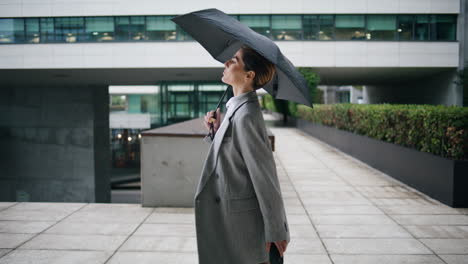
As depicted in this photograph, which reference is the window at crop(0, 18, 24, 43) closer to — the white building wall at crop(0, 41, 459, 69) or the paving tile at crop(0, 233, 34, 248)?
the white building wall at crop(0, 41, 459, 69)

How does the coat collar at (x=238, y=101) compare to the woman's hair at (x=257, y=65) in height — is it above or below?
below

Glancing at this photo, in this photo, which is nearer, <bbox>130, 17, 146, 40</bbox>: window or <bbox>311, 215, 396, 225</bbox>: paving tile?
<bbox>311, 215, 396, 225</bbox>: paving tile

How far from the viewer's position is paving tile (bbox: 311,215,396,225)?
16.7 feet

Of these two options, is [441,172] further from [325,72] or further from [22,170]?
[22,170]

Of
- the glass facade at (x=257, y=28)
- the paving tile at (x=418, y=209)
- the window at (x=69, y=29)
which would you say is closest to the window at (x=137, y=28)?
the glass facade at (x=257, y=28)

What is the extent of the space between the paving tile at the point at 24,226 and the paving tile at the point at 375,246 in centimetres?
346

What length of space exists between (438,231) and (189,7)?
77.2 ft

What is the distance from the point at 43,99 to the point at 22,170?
5.56 meters

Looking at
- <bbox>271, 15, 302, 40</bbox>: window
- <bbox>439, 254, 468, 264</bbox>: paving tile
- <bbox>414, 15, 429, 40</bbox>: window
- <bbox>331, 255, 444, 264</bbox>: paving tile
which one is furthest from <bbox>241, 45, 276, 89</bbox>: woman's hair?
<bbox>414, 15, 429, 40</bbox>: window

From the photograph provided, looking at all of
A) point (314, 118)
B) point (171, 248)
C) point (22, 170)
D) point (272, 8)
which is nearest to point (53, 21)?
point (22, 170)

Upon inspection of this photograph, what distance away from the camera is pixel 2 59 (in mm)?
25656

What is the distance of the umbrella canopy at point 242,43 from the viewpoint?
2.10 meters

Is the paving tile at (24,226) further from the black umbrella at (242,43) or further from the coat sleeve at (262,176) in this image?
the coat sleeve at (262,176)

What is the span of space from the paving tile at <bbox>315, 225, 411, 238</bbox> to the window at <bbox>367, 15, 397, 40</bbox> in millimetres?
23562
